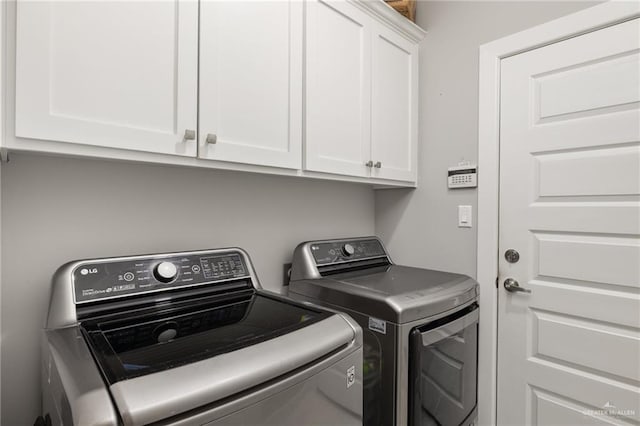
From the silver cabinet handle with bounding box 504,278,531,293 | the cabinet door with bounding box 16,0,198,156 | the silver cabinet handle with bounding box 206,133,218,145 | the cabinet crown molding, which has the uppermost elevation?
the cabinet crown molding

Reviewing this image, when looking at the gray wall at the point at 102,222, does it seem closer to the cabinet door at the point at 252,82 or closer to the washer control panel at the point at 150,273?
the washer control panel at the point at 150,273

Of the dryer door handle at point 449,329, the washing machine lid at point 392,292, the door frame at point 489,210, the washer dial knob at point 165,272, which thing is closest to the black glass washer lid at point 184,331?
the washer dial knob at point 165,272

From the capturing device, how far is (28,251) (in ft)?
3.45

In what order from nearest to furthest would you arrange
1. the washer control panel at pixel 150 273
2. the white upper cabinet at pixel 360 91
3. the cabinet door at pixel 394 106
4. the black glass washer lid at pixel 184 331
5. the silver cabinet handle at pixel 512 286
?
the black glass washer lid at pixel 184 331, the washer control panel at pixel 150 273, the white upper cabinet at pixel 360 91, the silver cabinet handle at pixel 512 286, the cabinet door at pixel 394 106

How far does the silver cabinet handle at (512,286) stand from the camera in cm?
158

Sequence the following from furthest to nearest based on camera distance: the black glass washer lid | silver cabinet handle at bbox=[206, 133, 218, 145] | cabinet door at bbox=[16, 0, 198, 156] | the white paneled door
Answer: the white paneled door < silver cabinet handle at bbox=[206, 133, 218, 145] < cabinet door at bbox=[16, 0, 198, 156] < the black glass washer lid

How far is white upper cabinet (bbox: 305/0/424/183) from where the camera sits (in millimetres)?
1416

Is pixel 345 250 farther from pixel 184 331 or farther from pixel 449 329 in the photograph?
pixel 184 331

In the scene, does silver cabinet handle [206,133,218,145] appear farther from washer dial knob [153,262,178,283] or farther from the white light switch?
the white light switch

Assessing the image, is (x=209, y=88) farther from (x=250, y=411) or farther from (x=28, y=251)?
(x=250, y=411)

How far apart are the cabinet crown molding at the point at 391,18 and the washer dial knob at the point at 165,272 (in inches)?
54.3

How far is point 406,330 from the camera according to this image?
3.79 feet

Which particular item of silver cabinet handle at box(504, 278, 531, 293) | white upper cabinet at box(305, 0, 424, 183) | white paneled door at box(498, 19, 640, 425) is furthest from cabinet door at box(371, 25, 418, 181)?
silver cabinet handle at box(504, 278, 531, 293)

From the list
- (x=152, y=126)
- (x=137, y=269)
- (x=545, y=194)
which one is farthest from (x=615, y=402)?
(x=152, y=126)
